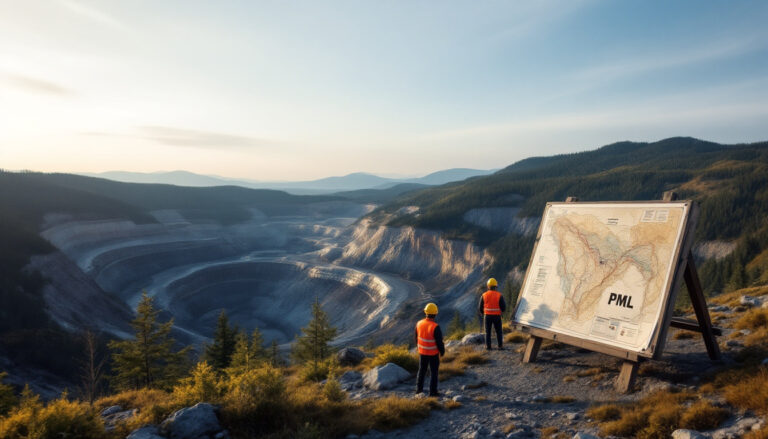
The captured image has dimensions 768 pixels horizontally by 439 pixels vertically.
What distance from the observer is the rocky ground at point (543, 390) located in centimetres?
852

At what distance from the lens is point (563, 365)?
12.2 m

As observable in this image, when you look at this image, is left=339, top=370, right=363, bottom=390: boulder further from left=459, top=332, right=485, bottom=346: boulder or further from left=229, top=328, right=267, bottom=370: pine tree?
left=229, top=328, right=267, bottom=370: pine tree

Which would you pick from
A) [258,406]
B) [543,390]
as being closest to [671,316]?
[543,390]

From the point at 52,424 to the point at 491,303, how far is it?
41.3 ft

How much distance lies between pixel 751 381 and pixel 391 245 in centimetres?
9482

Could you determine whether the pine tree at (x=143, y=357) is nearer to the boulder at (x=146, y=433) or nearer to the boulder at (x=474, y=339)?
the boulder at (x=146, y=433)

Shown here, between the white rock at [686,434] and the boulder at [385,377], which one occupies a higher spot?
the white rock at [686,434]

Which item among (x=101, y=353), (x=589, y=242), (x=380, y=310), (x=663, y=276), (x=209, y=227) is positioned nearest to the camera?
(x=663, y=276)

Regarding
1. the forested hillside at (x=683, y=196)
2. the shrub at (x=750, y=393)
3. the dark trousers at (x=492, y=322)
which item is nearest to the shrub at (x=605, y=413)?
the shrub at (x=750, y=393)

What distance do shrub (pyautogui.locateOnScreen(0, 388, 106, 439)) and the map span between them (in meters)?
11.9

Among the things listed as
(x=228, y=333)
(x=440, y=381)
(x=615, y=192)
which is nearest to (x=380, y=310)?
(x=228, y=333)

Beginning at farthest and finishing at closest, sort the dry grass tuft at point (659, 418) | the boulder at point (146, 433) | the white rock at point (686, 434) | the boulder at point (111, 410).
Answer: the boulder at point (111, 410), the boulder at point (146, 433), the dry grass tuft at point (659, 418), the white rock at point (686, 434)

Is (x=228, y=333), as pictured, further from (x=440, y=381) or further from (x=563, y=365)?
(x=563, y=365)

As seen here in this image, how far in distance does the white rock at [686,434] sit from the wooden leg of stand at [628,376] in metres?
2.71
